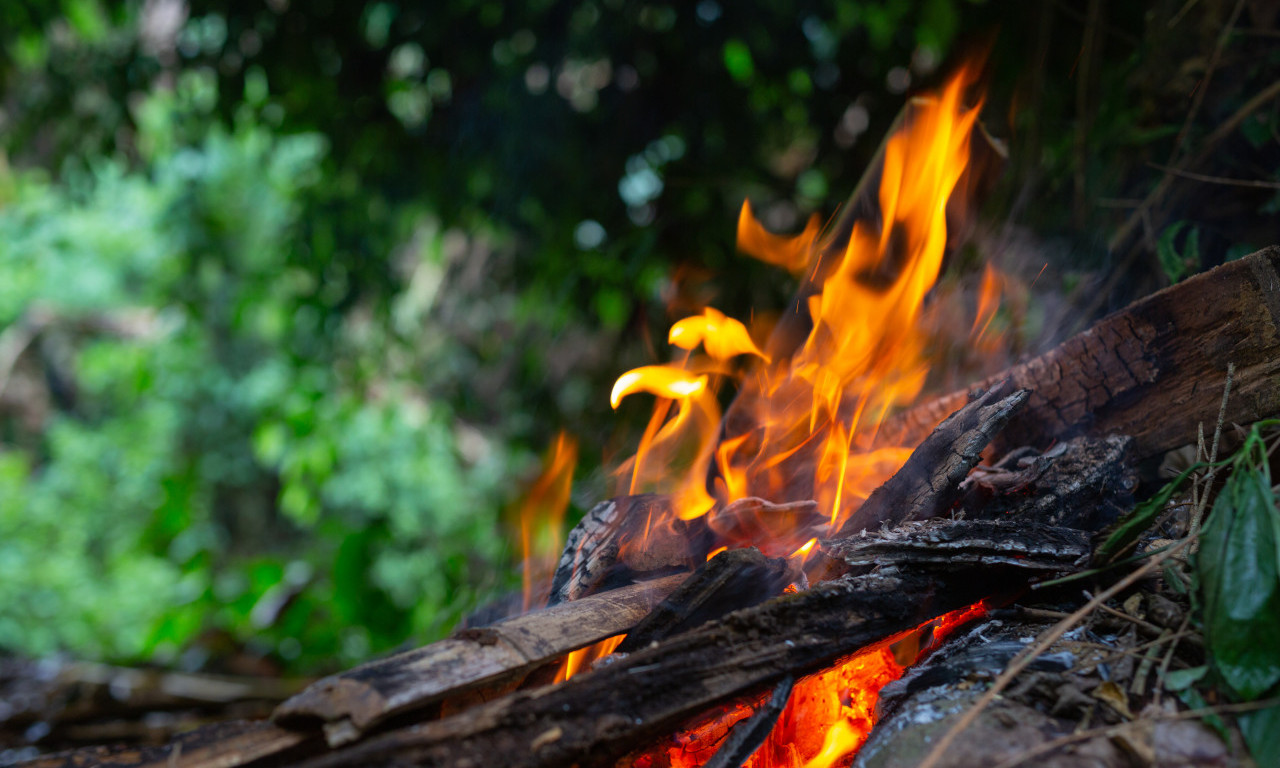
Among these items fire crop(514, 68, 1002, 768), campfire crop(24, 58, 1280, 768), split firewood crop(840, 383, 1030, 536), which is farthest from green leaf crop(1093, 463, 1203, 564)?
fire crop(514, 68, 1002, 768)

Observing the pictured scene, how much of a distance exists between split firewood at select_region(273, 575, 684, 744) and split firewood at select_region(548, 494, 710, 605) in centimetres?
14

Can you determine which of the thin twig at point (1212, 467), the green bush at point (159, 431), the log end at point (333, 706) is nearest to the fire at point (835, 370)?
the thin twig at point (1212, 467)

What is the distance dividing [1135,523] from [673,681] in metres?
0.81

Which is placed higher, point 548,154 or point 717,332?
point 548,154

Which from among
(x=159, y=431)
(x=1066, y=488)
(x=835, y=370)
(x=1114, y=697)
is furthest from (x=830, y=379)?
(x=159, y=431)

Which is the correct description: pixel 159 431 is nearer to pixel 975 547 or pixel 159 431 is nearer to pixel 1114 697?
pixel 975 547

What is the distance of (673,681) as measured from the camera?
113 centimetres

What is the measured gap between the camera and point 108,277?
845 cm

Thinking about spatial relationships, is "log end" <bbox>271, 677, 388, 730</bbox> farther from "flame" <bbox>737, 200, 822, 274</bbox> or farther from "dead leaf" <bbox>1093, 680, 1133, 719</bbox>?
"flame" <bbox>737, 200, 822, 274</bbox>

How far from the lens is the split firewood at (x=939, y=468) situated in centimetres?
145

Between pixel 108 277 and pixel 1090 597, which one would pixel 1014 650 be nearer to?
pixel 1090 597

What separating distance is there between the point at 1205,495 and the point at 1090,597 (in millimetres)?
254

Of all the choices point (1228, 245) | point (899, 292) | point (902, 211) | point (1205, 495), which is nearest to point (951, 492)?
point (1205, 495)

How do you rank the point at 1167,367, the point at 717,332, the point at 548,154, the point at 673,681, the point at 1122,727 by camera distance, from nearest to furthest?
the point at 1122,727 < the point at 673,681 < the point at 1167,367 < the point at 717,332 < the point at 548,154
